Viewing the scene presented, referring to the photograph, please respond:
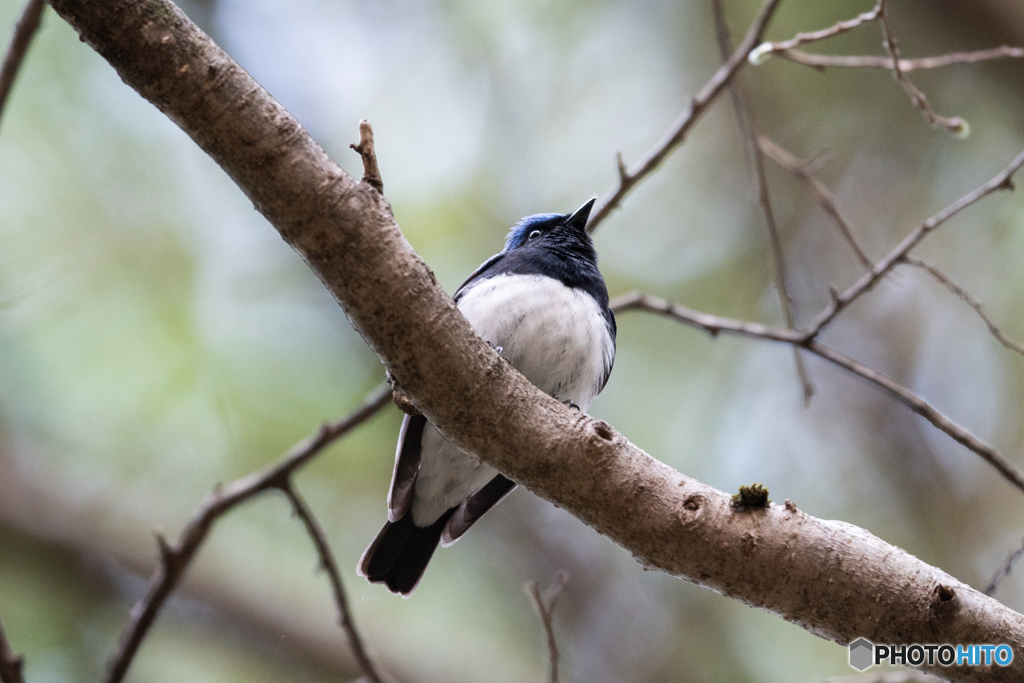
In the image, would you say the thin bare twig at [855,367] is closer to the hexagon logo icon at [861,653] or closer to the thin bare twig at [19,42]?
the hexagon logo icon at [861,653]

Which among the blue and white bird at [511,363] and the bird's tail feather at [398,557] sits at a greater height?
the blue and white bird at [511,363]

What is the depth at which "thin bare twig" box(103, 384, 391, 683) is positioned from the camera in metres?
2.70

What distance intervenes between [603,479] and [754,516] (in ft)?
1.13

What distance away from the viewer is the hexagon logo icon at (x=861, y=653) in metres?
1.90

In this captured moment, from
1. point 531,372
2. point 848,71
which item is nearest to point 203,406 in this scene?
point 531,372

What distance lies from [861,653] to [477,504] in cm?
147

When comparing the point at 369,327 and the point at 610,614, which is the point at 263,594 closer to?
the point at 610,614

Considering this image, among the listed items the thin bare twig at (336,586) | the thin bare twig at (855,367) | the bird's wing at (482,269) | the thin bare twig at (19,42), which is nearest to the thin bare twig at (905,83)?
the thin bare twig at (855,367)

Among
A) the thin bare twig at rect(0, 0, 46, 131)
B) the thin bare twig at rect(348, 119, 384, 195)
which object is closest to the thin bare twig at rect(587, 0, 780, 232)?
the thin bare twig at rect(348, 119, 384, 195)

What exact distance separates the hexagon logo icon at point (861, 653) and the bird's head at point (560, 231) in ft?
6.01

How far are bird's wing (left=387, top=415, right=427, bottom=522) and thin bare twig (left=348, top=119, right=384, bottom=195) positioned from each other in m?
1.17

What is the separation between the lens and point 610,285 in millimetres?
4891

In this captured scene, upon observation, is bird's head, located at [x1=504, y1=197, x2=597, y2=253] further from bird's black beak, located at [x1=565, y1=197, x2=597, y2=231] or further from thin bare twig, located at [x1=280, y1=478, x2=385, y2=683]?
thin bare twig, located at [x1=280, y1=478, x2=385, y2=683]

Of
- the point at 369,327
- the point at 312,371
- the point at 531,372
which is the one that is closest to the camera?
the point at 369,327
